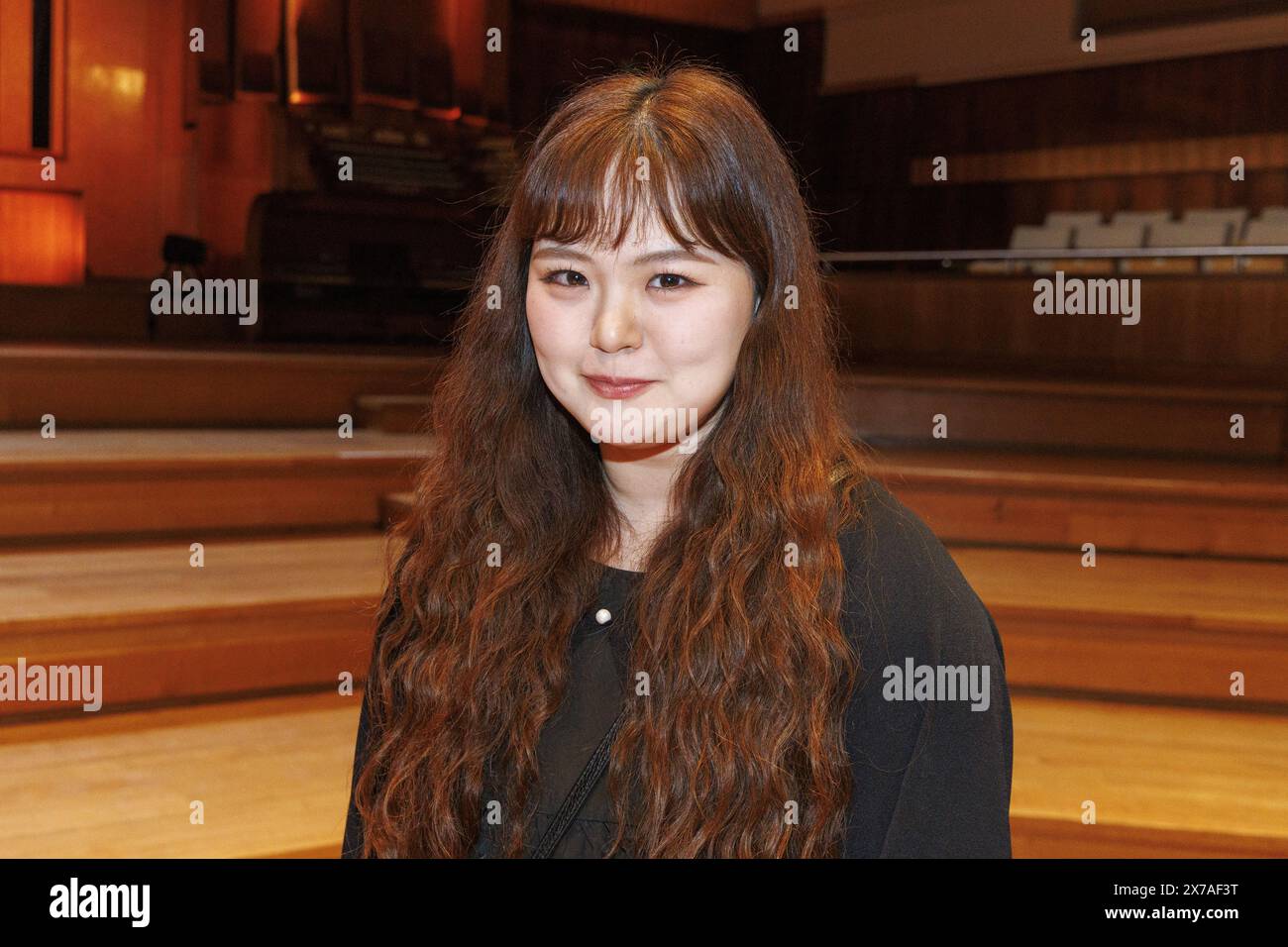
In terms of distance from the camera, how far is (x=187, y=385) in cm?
286

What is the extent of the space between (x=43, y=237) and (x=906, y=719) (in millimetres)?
4418

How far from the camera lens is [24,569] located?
2.04 m

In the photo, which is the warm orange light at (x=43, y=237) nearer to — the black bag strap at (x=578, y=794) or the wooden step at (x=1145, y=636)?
the wooden step at (x=1145, y=636)

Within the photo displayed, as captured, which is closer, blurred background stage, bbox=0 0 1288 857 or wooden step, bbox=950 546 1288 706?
blurred background stage, bbox=0 0 1288 857

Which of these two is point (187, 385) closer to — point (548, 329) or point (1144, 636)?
point (1144, 636)

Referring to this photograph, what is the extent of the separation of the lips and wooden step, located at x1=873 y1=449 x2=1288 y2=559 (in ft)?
4.99

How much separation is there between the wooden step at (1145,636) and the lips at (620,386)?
127 centimetres

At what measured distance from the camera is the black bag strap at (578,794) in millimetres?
885

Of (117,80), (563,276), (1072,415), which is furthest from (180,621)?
(117,80)

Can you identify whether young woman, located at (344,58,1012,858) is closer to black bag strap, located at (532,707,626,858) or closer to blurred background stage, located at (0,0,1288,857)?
black bag strap, located at (532,707,626,858)

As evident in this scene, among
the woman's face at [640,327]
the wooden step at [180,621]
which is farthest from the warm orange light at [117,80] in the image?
the woman's face at [640,327]

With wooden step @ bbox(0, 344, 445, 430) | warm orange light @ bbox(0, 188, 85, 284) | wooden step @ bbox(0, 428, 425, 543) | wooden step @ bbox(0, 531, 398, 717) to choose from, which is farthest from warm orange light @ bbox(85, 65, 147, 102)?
wooden step @ bbox(0, 531, 398, 717)

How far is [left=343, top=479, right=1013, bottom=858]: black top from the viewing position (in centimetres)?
83

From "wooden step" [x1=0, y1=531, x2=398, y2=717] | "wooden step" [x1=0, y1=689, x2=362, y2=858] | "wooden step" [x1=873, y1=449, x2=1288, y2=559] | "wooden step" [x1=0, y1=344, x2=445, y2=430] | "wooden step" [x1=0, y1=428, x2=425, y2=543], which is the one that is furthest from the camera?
"wooden step" [x1=0, y1=344, x2=445, y2=430]
